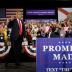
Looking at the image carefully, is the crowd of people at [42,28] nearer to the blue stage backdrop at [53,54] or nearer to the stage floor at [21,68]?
the stage floor at [21,68]

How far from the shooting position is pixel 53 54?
9.71 metres

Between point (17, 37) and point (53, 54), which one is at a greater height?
point (17, 37)

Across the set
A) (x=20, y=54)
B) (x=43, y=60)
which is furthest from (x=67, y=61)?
(x=20, y=54)

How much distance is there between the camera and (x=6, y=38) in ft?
47.5

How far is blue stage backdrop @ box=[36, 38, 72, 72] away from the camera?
9.67 meters

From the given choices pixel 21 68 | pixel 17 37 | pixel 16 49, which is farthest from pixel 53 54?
pixel 16 49

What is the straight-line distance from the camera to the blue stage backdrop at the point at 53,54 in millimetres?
9672

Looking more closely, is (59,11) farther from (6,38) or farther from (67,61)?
(67,61)

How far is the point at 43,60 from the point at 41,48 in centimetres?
30

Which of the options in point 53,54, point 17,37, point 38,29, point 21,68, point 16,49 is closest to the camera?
point 53,54

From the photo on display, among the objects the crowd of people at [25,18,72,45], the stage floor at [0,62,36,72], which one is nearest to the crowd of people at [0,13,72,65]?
the crowd of people at [25,18,72,45]

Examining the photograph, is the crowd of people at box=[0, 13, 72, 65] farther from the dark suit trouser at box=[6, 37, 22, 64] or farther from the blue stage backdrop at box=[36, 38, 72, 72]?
the blue stage backdrop at box=[36, 38, 72, 72]

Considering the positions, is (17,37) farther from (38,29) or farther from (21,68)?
(38,29)

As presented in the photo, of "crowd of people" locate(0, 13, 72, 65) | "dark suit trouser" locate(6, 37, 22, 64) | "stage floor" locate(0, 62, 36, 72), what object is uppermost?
"crowd of people" locate(0, 13, 72, 65)
